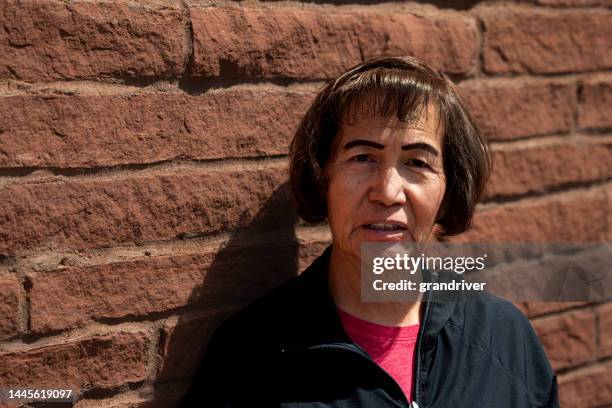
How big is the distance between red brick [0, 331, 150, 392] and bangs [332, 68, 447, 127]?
68 centimetres

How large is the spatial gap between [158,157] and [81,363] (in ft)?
1.53

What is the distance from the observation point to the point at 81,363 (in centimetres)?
179

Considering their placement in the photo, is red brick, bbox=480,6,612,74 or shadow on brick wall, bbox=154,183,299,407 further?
red brick, bbox=480,6,612,74

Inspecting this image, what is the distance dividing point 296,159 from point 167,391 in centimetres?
60

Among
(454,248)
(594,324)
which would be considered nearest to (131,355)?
(454,248)

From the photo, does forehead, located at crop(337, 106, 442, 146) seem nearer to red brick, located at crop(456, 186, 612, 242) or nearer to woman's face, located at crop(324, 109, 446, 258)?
woman's face, located at crop(324, 109, 446, 258)

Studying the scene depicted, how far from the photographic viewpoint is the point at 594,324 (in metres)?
2.72

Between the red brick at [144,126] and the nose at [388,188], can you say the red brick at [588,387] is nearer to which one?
the nose at [388,188]

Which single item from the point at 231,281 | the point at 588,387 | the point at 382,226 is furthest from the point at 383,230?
the point at 588,387

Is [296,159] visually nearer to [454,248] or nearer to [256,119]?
[256,119]

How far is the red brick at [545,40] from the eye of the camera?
2.43 meters

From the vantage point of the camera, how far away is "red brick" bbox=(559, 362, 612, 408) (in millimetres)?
2652

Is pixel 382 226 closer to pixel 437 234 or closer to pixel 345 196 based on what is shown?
pixel 345 196

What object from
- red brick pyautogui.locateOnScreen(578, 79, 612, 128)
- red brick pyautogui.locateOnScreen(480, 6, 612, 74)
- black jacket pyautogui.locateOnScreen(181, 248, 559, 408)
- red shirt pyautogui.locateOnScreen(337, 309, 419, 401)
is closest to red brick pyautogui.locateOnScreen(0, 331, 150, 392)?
black jacket pyautogui.locateOnScreen(181, 248, 559, 408)
